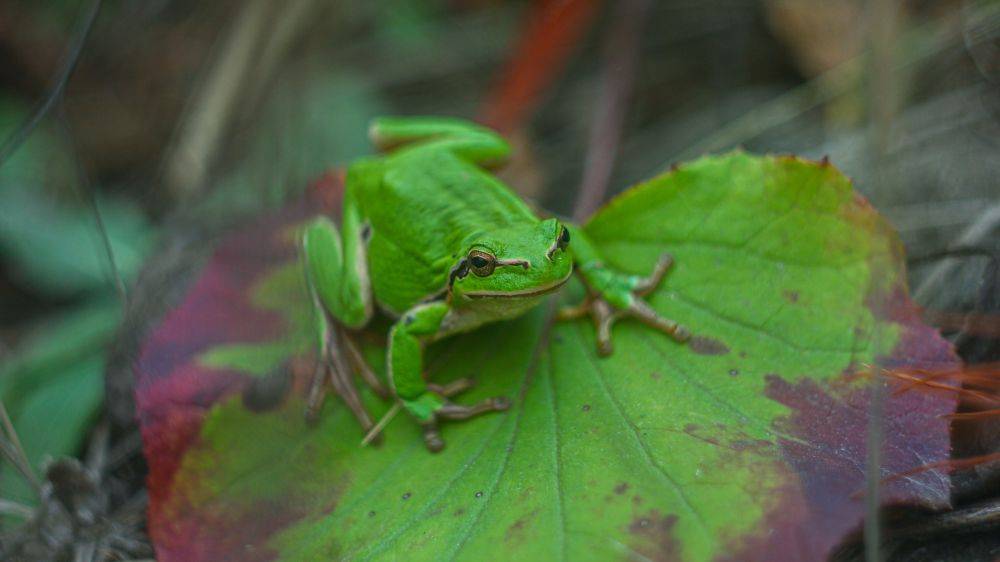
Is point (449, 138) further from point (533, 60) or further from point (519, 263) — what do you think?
point (533, 60)

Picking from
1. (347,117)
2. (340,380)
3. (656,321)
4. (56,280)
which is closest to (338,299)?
(340,380)

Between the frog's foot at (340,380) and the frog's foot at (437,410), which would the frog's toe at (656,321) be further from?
the frog's foot at (340,380)

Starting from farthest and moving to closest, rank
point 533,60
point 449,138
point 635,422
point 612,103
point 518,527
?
1. point 533,60
2. point 612,103
3. point 449,138
4. point 635,422
5. point 518,527

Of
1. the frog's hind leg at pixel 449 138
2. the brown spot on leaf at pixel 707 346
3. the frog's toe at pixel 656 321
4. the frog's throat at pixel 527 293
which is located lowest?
the brown spot on leaf at pixel 707 346

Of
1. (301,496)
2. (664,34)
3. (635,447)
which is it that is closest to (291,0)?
(664,34)

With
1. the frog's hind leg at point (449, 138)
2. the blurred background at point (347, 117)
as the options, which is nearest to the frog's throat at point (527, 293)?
the frog's hind leg at point (449, 138)

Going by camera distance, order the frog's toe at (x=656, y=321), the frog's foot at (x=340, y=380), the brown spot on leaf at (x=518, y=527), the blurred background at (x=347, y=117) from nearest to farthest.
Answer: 1. the brown spot on leaf at (x=518, y=527)
2. the frog's toe at (x=656, y=321)
3. the frog's foot at (x=340, y=380)
4. the blurred background at (x=347, y=117)

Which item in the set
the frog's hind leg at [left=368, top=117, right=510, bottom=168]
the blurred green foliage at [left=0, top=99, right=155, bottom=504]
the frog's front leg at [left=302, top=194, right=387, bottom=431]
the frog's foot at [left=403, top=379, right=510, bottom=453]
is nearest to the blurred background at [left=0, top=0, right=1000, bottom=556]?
the blurred green foliage at [left=0, top=99, right=155, bottom=504]

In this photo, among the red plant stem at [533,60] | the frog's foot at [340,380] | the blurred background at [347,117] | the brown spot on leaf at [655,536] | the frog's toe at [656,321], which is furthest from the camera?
the red plant stem at [533,60]
